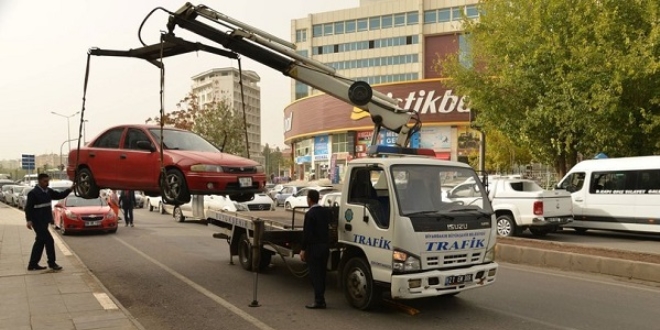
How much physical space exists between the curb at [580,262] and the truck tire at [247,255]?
5449 mm

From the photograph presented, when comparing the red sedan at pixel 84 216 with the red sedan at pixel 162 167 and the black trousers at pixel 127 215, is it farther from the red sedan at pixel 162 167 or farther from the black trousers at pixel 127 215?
the red sedan at pixel 162 167

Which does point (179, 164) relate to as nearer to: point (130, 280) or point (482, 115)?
point (130, 280)

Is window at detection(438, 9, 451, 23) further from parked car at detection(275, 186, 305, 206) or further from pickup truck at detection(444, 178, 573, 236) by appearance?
pickup truck at detection(444, 178, 573, 236)

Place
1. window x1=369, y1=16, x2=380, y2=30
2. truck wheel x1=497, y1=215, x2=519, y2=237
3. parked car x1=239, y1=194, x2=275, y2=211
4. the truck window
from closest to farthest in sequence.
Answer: the truck window < truck wheel x1=497, y1=215, x2=519, y2=237 < parked car x1=239, y1=194, x2=275, y2=211 < window x1=369, y1=16, x2=380, y2=30

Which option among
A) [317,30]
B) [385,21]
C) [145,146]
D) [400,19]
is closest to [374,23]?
[385,21]

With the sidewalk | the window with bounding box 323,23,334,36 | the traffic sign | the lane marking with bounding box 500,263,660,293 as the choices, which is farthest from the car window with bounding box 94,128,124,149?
the window with bounding box 323,23,334,36

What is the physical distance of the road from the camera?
663 cm

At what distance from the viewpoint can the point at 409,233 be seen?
21.1 feet

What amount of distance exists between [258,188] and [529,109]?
15819 millimetres

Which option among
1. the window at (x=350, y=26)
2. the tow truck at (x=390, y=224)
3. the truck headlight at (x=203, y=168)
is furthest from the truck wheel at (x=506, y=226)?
the window at (x=350, y=26)

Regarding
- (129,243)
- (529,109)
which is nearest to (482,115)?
(529,109)

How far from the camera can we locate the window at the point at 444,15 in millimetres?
64750

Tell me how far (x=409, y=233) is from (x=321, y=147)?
45.6 metres

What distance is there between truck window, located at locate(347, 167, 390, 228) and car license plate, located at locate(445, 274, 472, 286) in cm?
101
